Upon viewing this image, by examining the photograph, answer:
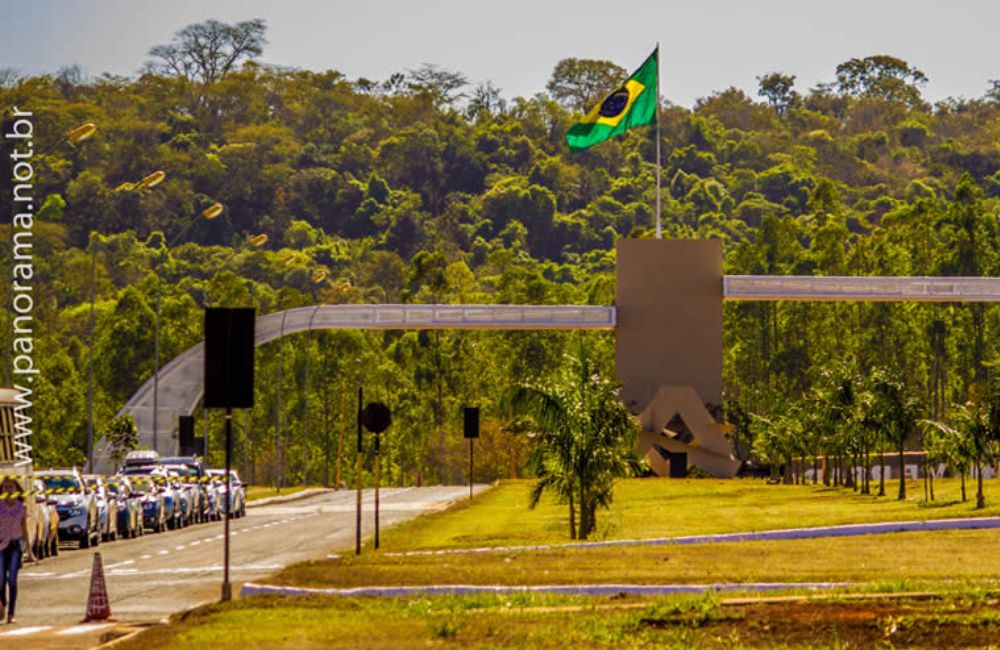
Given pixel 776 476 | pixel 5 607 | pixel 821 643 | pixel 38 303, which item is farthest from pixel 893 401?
pixel 38 303

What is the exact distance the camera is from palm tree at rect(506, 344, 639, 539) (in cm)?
4372

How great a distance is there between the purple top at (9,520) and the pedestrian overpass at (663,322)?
65.6 m

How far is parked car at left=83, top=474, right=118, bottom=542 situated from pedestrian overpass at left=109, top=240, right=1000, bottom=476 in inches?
1631

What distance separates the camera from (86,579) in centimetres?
3400

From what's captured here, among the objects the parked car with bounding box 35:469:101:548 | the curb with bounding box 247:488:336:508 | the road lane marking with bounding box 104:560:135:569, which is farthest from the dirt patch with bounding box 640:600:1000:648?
the curb with bounding box 247:488:336:508

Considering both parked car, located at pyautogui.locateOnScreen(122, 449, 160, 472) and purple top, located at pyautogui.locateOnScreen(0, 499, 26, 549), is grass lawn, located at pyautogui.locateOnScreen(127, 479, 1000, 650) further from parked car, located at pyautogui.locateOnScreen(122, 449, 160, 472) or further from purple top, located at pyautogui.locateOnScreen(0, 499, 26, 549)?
parked car, located at pyautogui.locateOnScreen(122, 449, 160, 472)

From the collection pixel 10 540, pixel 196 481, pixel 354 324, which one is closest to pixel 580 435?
pixel 10 540

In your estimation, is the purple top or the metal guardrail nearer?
the purple top

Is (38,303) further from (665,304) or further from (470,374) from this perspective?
(665,304)

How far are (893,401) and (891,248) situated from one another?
7374 cm

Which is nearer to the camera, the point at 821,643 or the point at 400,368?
the point at 821,643

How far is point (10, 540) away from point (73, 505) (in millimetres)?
20243

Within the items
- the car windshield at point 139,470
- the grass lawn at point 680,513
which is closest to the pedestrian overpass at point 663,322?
the grass lawn at point 680,513

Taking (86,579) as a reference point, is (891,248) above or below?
above
